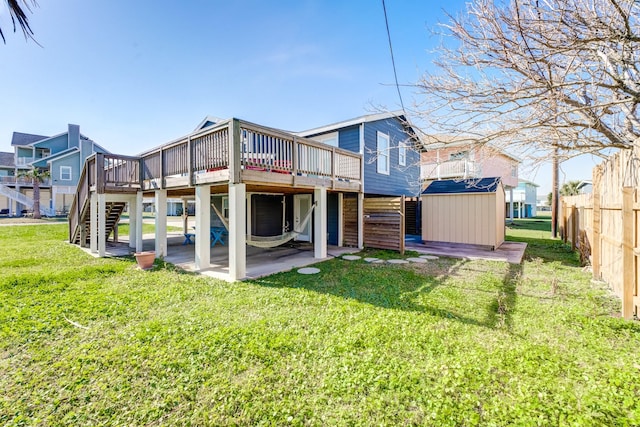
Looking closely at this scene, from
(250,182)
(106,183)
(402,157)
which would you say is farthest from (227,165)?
(402,157)

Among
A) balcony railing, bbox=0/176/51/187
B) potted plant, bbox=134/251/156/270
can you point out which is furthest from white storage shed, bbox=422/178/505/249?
balcony railing, bbox=0/176/51/187

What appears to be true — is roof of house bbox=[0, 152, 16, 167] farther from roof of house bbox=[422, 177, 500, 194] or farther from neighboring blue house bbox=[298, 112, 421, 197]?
roof of house bbox=[422, 177, 500, 194]

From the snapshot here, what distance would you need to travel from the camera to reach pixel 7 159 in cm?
3044

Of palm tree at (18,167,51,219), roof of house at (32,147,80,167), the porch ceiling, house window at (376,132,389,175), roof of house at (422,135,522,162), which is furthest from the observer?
roof of house at (32,147,80,167)

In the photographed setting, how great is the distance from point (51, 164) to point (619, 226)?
3532cm

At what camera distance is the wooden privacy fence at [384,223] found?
8703mm

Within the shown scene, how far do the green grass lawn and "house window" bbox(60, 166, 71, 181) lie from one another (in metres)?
27.4

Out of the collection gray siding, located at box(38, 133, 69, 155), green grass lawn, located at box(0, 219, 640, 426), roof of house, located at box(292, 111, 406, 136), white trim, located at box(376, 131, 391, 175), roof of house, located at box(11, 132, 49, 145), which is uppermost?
roof of house, located at box(11, 132, 49, 145)

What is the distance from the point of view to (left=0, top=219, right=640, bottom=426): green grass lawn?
6.75ft

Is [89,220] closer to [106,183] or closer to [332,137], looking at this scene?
[106,183]

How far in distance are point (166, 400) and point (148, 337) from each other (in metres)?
1.24

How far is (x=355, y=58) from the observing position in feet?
22.1

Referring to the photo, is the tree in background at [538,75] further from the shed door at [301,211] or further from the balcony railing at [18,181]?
the balcony railing at [18,181]

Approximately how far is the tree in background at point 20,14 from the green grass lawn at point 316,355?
9.00 feet
